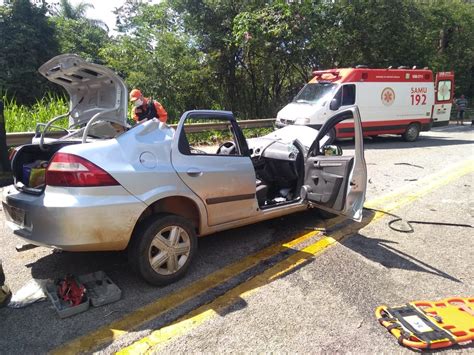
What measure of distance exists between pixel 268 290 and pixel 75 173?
1.82 metres

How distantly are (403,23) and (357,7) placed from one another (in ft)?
8.53

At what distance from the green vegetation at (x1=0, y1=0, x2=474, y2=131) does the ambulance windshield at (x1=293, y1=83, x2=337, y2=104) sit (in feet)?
11.6

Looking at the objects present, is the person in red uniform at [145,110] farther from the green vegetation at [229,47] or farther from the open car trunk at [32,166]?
the green vegetation at [229,47]

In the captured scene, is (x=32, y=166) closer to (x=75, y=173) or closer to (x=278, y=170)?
(x=75, y=173)

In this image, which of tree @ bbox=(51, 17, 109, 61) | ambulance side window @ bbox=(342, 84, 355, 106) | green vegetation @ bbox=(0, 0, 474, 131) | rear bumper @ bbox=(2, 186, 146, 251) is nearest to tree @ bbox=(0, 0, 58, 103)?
green vegetation @ bbox=(0, 0, 474, 131)

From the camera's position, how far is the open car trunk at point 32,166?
3.31m

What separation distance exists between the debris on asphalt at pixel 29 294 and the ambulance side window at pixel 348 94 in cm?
1131

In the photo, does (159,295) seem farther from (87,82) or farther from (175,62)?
→ (175,62)

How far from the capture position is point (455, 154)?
11328 mm

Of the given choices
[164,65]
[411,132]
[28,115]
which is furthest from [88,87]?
[411,132]

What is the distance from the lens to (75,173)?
2.88 m

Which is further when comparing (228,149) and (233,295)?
(228,149)

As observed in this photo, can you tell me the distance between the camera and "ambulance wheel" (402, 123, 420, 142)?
1502 cm

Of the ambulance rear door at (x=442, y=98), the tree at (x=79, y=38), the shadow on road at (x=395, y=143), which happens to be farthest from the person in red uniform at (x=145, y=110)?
the tree at (x=79, y=38)
